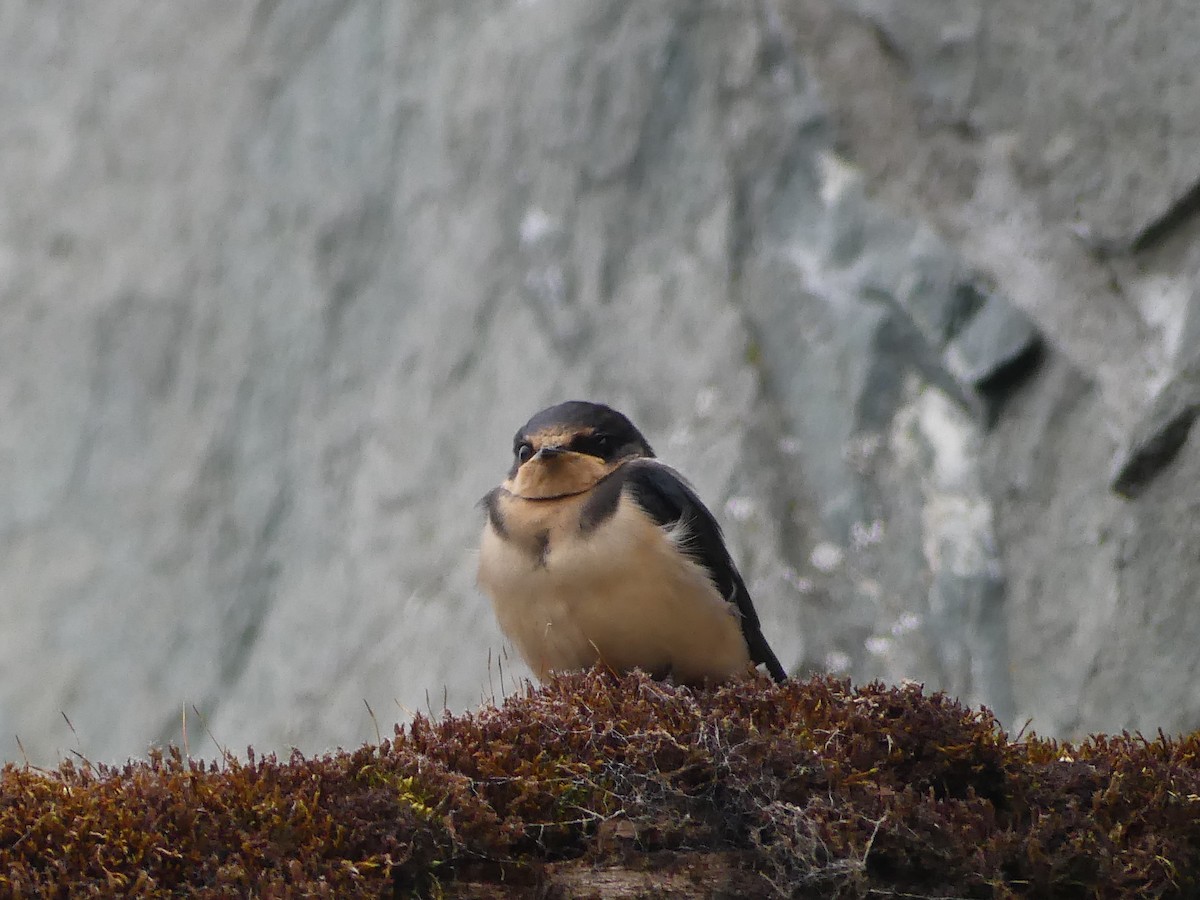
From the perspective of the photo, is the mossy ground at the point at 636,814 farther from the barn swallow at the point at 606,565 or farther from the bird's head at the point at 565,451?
the bird's head at the point at 565,451

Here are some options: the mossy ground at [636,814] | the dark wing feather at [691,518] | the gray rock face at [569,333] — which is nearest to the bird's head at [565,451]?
the dark wing feather at [691,518]

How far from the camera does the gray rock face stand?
4.97 meters

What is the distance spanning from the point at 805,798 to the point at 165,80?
5.55m

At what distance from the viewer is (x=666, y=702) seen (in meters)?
3.60

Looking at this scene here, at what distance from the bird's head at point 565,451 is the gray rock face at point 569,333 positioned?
63 cm

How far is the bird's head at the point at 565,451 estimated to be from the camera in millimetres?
4941

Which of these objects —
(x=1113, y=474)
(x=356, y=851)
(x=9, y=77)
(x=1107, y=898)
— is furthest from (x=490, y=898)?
(x=9, y=77)

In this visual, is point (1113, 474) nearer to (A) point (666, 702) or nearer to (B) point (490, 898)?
(A) point (666, 702)

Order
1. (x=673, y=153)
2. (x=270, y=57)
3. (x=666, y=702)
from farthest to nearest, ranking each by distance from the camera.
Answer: (x=270, y=57), (x=673, y=153), (x=666, y=702)

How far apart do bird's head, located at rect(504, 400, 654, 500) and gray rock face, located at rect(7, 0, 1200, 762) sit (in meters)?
0.63

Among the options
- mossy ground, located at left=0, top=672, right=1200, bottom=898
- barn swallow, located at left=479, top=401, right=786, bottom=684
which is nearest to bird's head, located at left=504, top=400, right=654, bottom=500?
barn swallow, located at left=479, top=401, right=786, bottom=684

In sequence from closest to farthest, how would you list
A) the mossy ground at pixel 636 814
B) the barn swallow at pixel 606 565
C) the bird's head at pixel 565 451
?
the mossy ground at pixel 636 814 → the barn swallow at pixel 606 565 → the bird's head at pixel 565 451

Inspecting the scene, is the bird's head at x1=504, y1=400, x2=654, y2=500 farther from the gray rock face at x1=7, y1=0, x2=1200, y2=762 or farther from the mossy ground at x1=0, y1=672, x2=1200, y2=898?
the mossy ground at x1=0, y1=672, x2=1200, y2=898

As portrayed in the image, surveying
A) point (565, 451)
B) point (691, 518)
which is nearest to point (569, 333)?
point (565, 451)
